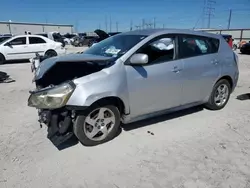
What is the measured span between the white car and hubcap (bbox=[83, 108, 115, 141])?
10.2 metres

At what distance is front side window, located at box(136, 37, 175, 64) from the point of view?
3.81 metres

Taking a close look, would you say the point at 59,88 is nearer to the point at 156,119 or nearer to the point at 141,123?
the point at 141,123

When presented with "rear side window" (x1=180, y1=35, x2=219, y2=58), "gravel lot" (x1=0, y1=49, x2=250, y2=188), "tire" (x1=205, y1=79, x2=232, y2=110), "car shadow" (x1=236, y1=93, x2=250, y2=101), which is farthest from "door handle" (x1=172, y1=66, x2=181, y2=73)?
"car shadow" (x1=236, y1=93, x2=250, y2=101)

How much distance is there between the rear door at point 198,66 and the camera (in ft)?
13.8

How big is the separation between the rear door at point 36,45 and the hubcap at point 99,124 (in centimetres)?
1127

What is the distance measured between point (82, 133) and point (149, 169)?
1.08m

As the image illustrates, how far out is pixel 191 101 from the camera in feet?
14.7

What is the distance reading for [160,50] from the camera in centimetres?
395

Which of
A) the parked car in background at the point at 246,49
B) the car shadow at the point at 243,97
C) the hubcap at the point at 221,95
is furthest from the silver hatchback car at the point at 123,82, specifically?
the parked car in background at the point at 246,49

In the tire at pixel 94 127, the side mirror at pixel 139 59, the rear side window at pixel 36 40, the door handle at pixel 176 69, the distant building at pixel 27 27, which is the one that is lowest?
the tire at pixel 94 127

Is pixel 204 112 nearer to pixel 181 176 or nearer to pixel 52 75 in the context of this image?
pixel 181 176

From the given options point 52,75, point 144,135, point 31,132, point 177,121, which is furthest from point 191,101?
point 31,132

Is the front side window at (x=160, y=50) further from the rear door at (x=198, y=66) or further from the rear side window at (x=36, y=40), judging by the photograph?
the rear side window at (x=36, y=40)

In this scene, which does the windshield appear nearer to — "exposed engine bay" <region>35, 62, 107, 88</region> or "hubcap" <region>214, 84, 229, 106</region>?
"exposed engine bay" <region>35, 62, 107, 88</region>
